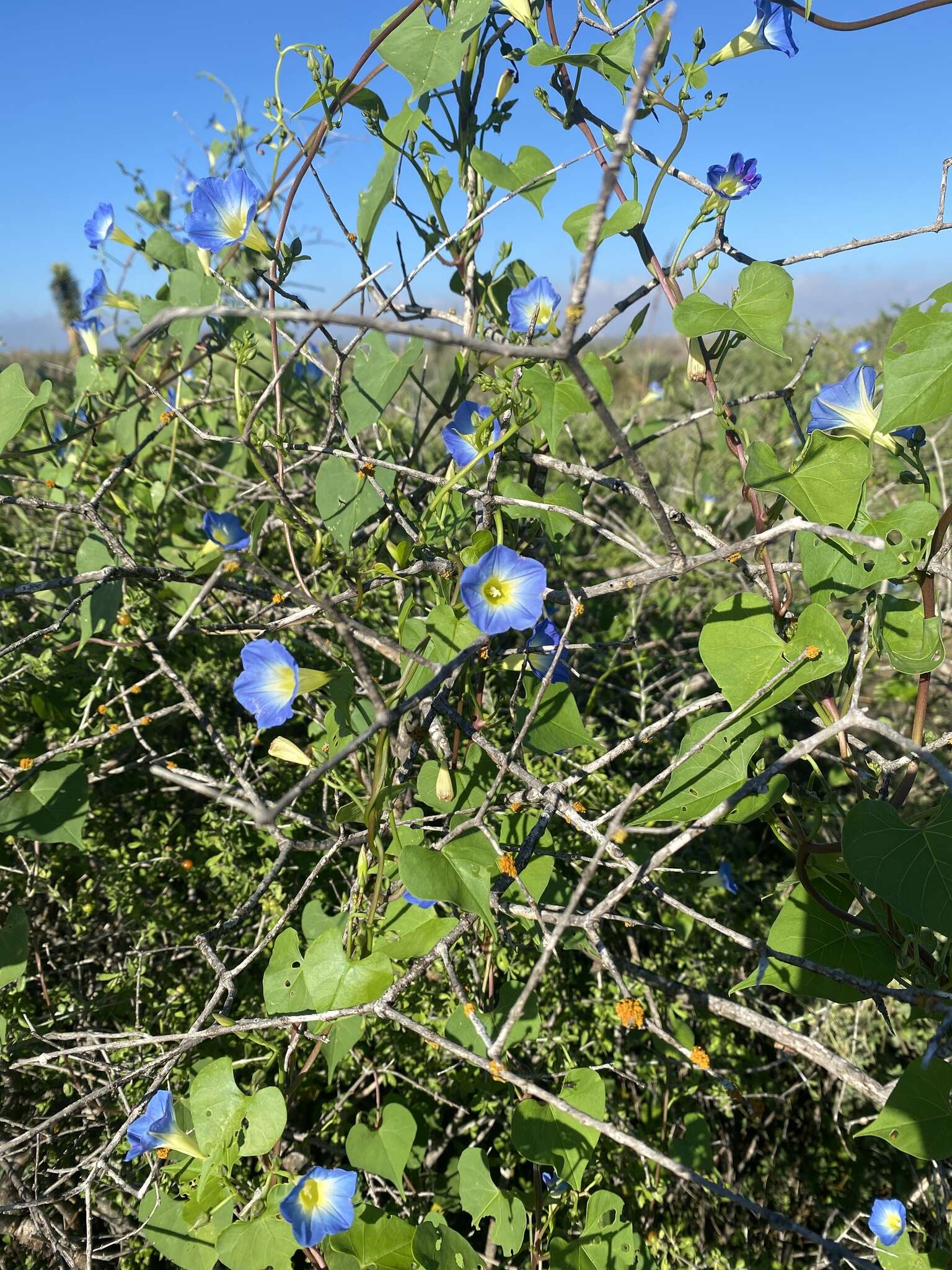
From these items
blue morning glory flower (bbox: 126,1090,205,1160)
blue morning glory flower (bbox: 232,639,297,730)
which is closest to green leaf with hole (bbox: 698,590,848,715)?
blue morning glory flower (bbox: 232,639,297,730)

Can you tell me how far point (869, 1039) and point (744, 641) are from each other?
1.23 meters

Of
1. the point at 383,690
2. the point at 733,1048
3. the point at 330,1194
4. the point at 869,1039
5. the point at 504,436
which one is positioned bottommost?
the point at 869,1039

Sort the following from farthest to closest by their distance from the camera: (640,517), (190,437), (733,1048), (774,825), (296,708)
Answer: (640,517) < (190,437) < (296,708) < (733,1048) < (774,825)

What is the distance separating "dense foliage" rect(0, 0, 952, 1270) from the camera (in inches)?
37.8

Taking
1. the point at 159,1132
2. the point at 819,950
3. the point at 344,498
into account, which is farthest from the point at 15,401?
the point at 819,950

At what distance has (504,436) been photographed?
3.21 ft

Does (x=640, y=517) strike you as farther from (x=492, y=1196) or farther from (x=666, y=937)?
(x=492, y=1196)

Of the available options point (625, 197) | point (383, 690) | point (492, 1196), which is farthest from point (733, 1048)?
point (625, 197)

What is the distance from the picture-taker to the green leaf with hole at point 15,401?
4.06ft

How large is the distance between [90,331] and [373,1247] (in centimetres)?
195

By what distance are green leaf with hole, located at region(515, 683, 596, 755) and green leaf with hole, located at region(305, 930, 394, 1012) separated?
362mm

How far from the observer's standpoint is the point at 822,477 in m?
0.98

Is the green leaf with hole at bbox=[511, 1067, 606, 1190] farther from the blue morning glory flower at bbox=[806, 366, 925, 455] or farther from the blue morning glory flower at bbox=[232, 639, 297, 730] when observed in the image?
the blue morning glory flower at bbox=[806, 366, 925, 455]

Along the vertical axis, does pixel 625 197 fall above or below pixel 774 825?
above
